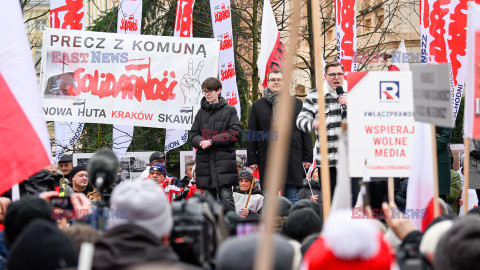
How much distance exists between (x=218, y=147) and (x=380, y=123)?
9.92 feet

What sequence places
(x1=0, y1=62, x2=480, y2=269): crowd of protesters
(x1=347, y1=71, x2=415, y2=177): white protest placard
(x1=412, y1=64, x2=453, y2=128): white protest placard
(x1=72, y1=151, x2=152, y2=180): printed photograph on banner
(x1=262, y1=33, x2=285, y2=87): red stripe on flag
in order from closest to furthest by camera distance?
(x1=0, y1=62, x2=480, y2=269): crowd of protesters → (x1=412, y1=64, x2=453, y2=128): white protest placard → (x1=347, y1=71, x2=415, y2=177): white protest placard → (x1=262, y1=33, x2=285, y2=87): red stripe on flag → (x1=72, y1=151, x2=152, y2=180): printed photograph on banner

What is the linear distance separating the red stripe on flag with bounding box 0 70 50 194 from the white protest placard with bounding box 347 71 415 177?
258 centimetres

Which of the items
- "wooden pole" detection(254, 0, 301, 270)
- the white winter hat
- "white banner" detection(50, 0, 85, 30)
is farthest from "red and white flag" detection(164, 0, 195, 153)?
"wooden pole" detection(254, 0, 301, 270)

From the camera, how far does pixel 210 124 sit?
9.70 meters

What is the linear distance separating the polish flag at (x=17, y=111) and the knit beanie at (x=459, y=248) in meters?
3.52

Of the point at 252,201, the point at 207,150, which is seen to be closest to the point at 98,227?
the point at 207,150

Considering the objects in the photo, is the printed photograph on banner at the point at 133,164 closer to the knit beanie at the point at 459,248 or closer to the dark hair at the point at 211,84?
the dark hair at the point at 211,84

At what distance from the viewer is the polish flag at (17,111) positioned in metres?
5.95

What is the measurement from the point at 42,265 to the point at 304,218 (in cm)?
205

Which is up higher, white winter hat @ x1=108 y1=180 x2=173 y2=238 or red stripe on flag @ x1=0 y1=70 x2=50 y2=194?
red stripe on flag @ x1=0 y1=70 x2=50 y2=194

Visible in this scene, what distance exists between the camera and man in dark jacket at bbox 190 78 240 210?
376 inches

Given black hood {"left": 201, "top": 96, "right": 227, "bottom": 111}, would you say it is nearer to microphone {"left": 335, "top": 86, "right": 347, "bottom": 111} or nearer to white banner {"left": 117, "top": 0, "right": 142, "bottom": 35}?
microphone {"left": 335, "top": 86, "right": 347, "bottom": 111}

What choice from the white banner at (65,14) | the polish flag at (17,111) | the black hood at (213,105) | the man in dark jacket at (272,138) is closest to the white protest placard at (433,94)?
the polish flag at (17,111)

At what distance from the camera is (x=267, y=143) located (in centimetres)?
931
